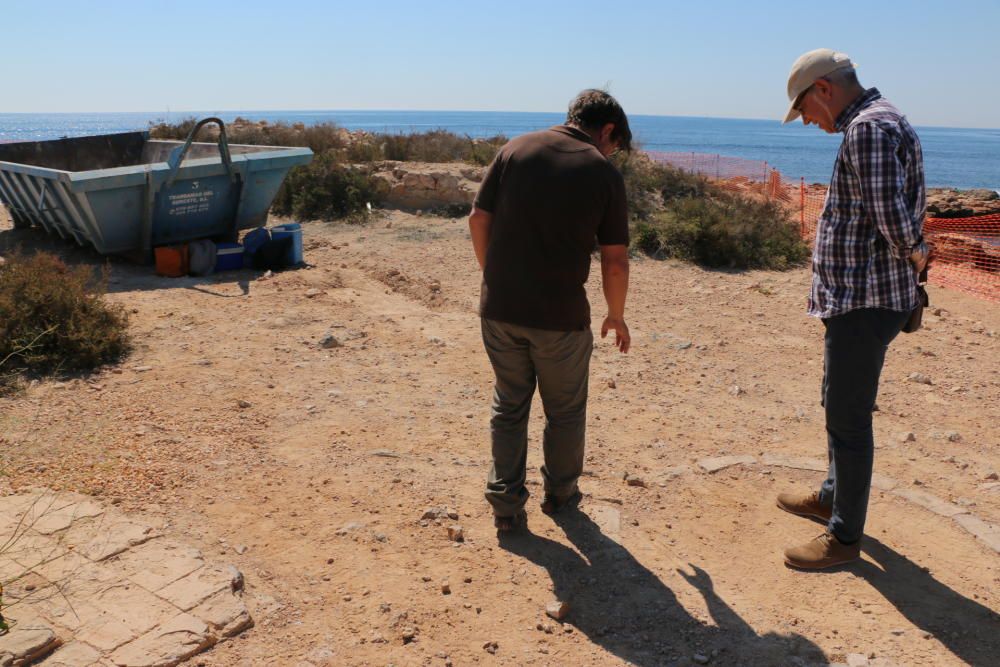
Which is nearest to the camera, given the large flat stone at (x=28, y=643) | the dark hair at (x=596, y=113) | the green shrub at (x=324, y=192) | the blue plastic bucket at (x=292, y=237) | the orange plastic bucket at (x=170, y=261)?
the large flat stone at (x=28, y=643)

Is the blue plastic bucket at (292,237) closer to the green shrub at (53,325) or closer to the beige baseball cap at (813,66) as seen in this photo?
the green shrub at (53,325)

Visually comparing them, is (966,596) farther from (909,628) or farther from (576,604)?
(576,604)

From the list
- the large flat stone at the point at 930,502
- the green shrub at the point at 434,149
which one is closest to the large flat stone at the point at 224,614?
the large flat stone at the point at 930,502

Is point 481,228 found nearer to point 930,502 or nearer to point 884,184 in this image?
point 884,184

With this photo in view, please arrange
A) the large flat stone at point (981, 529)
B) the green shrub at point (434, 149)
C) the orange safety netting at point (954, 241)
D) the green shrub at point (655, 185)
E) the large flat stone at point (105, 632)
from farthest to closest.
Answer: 1. the green shrub at point (434, 149)
2. the green shrub at point (655, 185)
3. the orange safety netting at point (954, 241)
4. the large flat stone at point (981, 529)
5. the large flat stone at point (105, 632)

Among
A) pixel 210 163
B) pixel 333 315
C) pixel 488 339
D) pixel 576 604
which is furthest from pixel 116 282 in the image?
pixel 576 604

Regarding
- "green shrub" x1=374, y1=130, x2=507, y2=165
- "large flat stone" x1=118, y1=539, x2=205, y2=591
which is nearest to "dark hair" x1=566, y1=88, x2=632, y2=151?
"large flat stone" x1=118, y1=539, x2=205, y2=591

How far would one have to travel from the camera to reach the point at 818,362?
19.9 ft

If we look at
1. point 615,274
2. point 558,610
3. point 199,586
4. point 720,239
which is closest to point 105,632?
point 199,586

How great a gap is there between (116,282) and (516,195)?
5.87m

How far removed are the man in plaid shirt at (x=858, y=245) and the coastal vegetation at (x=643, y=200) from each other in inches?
270

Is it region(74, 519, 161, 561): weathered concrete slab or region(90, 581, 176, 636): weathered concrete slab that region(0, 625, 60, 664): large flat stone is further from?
region(74, 519, 161, 561): weathered concrete slab

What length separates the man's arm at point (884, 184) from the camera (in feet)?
8.96

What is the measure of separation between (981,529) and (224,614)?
3256mm
